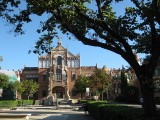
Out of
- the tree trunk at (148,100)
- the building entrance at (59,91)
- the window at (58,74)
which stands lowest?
the tree trunk at (148,100)

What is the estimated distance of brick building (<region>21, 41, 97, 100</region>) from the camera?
97.6m

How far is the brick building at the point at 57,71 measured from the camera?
97562 mm

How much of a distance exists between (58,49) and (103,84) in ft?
105

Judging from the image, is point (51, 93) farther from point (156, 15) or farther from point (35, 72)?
point (156, 15)

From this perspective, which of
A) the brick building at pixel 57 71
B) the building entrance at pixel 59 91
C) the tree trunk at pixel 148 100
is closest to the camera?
the tree trunk at pixel 148 100

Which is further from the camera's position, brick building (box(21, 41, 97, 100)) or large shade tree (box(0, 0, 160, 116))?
brick building (box(21, 41, 97, 100))

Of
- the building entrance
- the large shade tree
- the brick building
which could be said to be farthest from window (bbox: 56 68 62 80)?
the large shade tree

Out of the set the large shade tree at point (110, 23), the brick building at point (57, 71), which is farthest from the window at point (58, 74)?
the large shade tree at point (110, 23)

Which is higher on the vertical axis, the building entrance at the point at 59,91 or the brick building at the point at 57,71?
the brick building at the point at 57,71

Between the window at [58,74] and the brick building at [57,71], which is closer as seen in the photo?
the brick building at [57,71]

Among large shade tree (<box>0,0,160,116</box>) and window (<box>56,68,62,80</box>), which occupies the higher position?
window (<box>56,68,62,80</box>)

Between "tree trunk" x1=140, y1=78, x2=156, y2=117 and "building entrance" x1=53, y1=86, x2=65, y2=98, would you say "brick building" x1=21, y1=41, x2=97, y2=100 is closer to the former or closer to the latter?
"building entrance" x1=53, y1=86, x2=65, y2=98

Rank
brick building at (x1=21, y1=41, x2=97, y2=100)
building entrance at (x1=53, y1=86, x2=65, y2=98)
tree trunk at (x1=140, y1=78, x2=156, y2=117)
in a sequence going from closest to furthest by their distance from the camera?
tree trunk at (x1=140, y1=78, x2=156, y2=117) < building entrance at (x1=53, y1=86, x2=65, y2=98) < brick building at (x1=21, y1=41, x2=97, y2=100)

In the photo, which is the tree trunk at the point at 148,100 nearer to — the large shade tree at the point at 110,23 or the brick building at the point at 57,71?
the large shade tree at the point at 110,23
